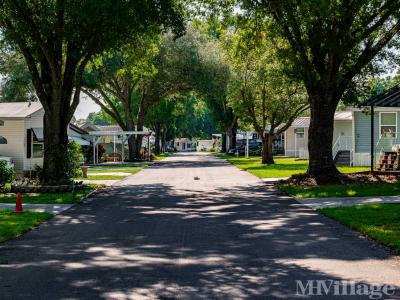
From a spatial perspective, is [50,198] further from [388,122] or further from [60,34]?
[388,122]

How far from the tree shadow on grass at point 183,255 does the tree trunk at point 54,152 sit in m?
7.47

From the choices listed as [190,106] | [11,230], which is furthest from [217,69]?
[190,106]

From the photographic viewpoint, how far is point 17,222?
12398 millimetres

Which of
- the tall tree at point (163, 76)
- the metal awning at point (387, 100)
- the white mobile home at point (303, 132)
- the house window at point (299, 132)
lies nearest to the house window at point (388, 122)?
the metal awning at point (387, 100)

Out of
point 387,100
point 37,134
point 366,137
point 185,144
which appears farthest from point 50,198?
point 185,144

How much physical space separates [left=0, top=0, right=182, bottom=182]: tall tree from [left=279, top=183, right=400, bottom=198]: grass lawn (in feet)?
26.6

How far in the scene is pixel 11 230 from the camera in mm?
11289

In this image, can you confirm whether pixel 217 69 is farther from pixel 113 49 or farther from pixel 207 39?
pixel 113 49

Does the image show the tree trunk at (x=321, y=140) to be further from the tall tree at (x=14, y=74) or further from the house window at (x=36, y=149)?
the tall tree at (x=14, y=74)

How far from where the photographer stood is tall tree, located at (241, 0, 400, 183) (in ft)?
68.8

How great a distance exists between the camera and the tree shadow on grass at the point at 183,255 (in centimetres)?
673

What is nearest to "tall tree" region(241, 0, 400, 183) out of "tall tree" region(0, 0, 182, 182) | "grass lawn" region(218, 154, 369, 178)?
"tall tree" region(0, 0, 182, 182)

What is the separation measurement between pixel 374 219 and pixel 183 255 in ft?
17.1

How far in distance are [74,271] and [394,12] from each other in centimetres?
1746
